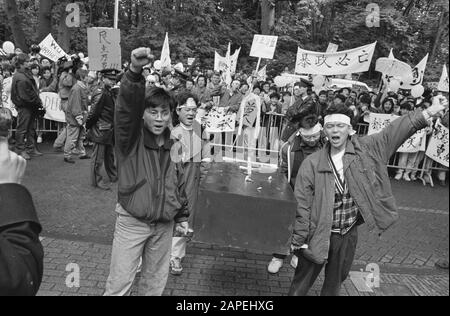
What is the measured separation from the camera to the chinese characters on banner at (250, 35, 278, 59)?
37.9 ft

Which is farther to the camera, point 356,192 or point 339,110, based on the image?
point 339,110

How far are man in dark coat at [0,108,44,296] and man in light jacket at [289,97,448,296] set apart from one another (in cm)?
202

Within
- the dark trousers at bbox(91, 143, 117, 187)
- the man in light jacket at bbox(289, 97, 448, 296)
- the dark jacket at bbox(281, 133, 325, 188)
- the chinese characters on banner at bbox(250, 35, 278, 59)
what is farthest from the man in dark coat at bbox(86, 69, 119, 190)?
the chinese characters on banner at bbox(250, 35, 278, 59)

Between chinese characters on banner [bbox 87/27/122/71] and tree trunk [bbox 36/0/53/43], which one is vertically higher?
tree trunk [bbox 36/0/53/43]

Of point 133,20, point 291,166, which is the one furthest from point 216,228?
point 133,20

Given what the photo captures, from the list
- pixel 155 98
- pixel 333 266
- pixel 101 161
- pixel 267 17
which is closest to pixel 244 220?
pixel 333 266

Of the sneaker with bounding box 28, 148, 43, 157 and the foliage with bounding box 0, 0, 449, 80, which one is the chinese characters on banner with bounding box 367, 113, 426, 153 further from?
the foliage with bounding box 0, 0, 449, 80

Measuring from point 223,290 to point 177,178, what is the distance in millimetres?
1575

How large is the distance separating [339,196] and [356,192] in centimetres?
15

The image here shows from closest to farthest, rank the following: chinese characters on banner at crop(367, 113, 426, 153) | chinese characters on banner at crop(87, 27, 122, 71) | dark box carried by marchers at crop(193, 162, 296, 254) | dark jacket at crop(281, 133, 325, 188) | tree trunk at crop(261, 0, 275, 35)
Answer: dark box carried by marchers at crop(193, 162, 296, 254), dark jacket at crop(281, 133, 325, 188), chinese characters on banner at crop(87, 27, 122, 71), chinese characters on banner at crop(367, 113, 426, 153), tree trunk at crop(261, 0, 275, 35)

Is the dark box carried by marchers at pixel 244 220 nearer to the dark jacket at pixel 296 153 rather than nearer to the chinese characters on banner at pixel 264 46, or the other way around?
the dark jacket at pixel 296 153

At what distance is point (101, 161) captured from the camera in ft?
23.7

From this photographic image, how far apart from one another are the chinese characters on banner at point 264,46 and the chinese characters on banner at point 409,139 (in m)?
3.58

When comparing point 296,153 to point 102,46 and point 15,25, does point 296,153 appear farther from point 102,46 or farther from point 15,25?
point 15,25
